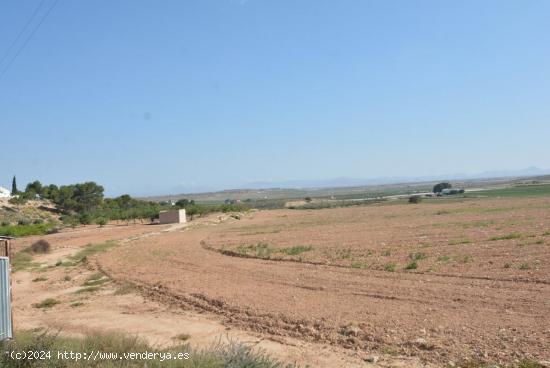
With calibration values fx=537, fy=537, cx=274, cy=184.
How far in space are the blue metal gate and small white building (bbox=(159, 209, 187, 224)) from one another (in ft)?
192

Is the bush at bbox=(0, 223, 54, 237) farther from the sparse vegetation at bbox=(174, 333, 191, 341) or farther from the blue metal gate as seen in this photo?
the blue metal gate

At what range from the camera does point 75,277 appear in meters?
24.8

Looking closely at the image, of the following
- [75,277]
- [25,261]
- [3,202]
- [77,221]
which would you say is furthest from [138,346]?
[3,202]

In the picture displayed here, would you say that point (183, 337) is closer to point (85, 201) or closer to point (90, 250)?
point (90, 250)

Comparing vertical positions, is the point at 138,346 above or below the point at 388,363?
above

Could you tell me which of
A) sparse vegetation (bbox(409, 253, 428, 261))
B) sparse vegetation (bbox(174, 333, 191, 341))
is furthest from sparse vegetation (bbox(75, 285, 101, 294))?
sparse vegetation (bbox(409, 253, 428, 261))

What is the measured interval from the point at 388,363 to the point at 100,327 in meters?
7.88

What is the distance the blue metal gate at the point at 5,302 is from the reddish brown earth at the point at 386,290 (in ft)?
18.0

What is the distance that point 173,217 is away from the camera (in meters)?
70.2

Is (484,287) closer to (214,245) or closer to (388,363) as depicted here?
(388,363)

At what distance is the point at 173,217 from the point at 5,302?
5999 centimetres

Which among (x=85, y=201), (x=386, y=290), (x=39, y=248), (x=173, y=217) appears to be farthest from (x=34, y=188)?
(x=386, y=290)

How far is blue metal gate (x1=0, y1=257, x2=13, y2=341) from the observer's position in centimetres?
1046

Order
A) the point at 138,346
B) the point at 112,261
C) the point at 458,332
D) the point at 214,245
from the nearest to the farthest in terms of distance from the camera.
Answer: the point at 138,346, the point at 458,332, the point at 112,261, the point at 214,245
